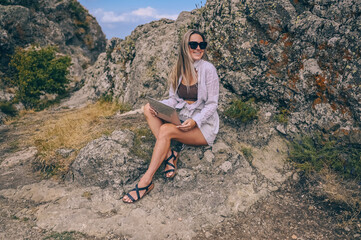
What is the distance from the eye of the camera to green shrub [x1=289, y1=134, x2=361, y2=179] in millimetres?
4012

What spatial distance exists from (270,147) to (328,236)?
1816mm

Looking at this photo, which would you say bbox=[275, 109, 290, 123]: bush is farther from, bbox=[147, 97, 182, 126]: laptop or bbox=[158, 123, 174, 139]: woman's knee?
bbox=[158, 123, 174, 139]: woman's knee

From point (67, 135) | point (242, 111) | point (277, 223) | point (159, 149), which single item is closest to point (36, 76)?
point (67, 135)

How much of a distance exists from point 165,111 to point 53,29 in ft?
59.4

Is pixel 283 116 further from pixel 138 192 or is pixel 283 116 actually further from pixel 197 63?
pixel 138 192

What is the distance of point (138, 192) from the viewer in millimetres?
3850

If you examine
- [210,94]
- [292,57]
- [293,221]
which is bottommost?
[293,221]

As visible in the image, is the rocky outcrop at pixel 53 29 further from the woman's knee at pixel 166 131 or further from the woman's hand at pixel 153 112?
the woman's knee at pixel 166 131

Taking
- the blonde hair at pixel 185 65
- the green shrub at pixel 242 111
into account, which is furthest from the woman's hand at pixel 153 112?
the green shrub at pixel 242 111

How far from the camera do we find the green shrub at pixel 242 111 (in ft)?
16.8

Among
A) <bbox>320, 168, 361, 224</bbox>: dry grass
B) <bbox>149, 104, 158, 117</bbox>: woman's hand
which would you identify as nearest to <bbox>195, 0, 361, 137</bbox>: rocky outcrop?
<bbox>320, 168, 361, 224</bbox>: dry grass

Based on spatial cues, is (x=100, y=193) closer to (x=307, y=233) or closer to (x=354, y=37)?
(x=307, y=233)

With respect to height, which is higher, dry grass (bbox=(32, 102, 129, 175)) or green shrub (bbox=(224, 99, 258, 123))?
green shrub (bbox=(224, 99, 258, 123))

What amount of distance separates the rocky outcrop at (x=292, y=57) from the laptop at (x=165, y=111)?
1.98 metres
